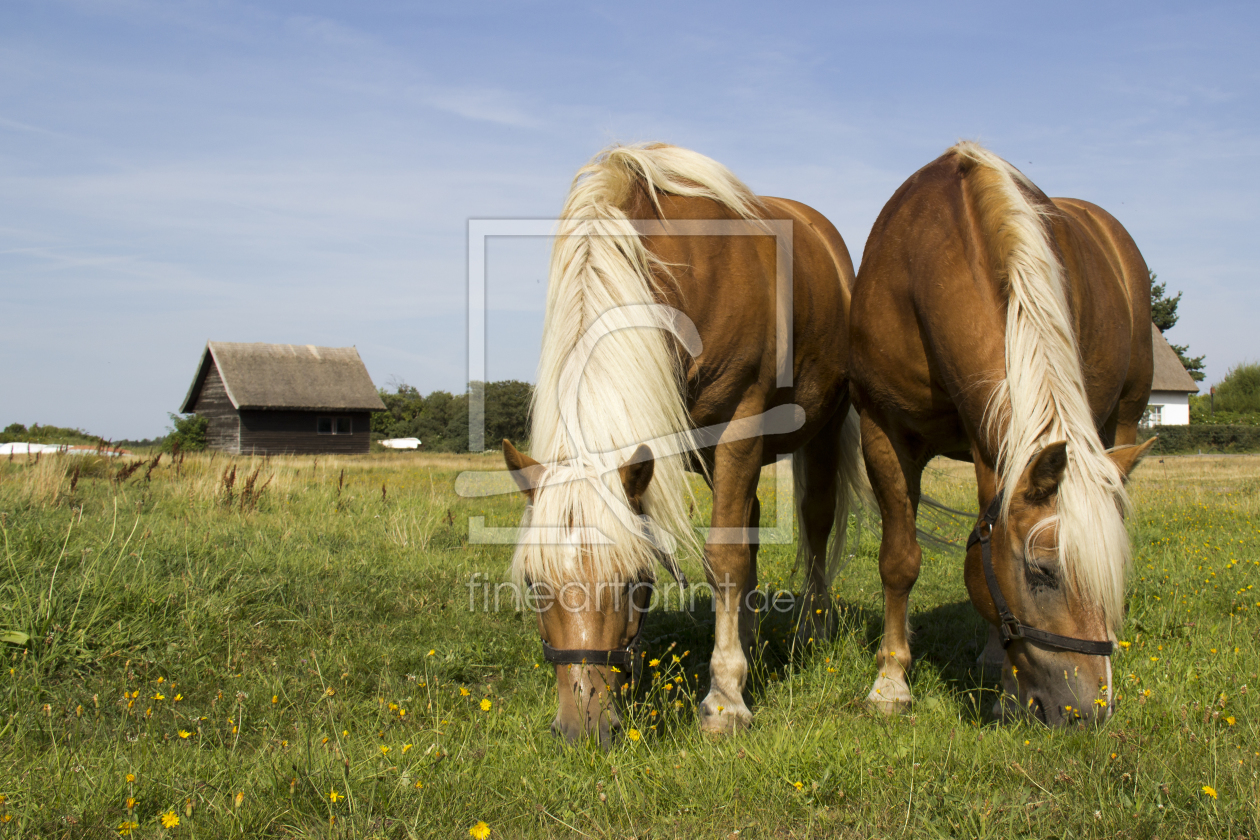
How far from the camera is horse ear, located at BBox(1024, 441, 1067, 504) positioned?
2412 millimetres

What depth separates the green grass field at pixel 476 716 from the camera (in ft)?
7.42

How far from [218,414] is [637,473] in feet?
124

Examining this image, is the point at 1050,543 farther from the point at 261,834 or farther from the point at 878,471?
the point at 261,834

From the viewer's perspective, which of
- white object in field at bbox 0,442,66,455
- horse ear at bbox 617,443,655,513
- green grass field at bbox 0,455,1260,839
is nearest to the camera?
green grass field at bbox 0,455,1260,839

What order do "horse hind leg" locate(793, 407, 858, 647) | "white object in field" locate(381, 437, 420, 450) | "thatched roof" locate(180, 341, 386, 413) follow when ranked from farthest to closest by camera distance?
"white object in field" locate(381, 437, 420, 450) → "thatched roof" locate(180, 341, 386, 413) → "horse hind leg" locate(793, 407, 858, 647)

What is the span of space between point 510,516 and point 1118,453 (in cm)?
710

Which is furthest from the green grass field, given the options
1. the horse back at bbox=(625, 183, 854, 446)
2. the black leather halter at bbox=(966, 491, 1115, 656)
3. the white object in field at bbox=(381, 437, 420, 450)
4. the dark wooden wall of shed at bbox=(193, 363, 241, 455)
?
the white object in field at bbox=(381, 437, 420, 450)

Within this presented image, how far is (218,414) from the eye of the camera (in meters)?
35.8

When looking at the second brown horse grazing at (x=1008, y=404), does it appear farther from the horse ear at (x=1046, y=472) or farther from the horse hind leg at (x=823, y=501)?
the horse hind leg at (x=823, y=501)

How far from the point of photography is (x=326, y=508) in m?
8.15

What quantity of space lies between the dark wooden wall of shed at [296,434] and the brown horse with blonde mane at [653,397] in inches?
1318

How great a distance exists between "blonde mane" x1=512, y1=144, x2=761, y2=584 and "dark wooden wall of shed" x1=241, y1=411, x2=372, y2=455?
1332 inches

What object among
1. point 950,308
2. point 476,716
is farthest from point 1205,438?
point 476,716

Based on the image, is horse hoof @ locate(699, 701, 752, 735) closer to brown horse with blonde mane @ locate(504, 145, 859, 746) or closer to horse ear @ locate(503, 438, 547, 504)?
brown horse with blonde mane @ locate(504, 145, 859, 746)
